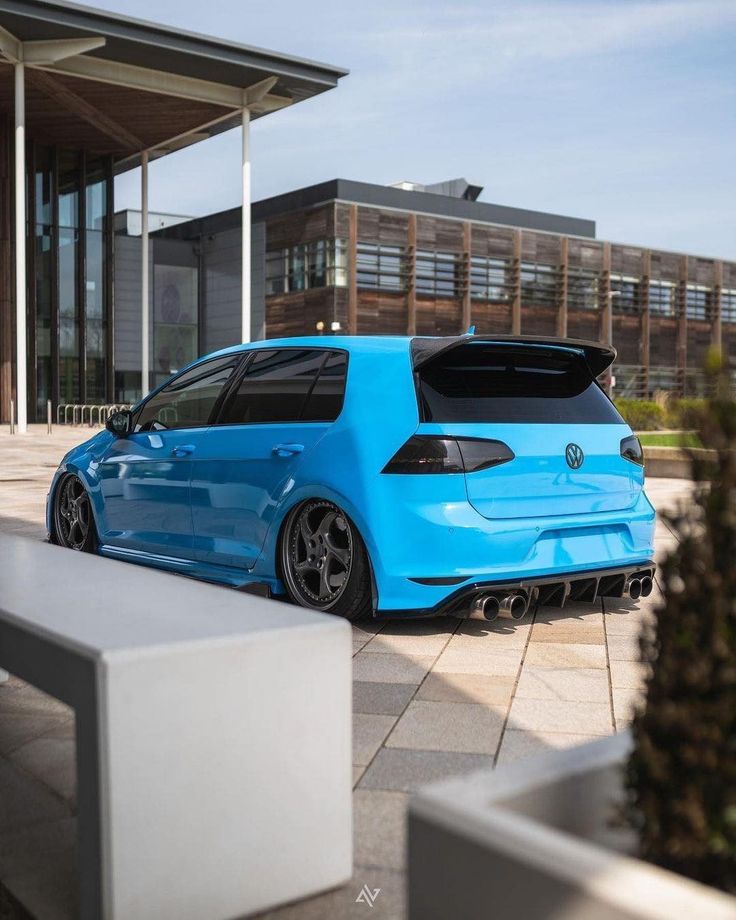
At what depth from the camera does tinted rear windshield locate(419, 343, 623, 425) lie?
229 inches

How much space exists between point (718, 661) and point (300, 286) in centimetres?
4550

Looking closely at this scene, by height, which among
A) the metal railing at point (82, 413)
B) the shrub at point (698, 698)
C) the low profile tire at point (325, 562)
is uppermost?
the shrub at point (698, 698)

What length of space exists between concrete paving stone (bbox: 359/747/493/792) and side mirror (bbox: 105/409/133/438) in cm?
405

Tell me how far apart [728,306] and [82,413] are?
3651 cm

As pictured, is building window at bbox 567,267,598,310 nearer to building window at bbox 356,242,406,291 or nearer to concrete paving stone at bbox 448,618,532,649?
building window at bbox 356,242,406,291

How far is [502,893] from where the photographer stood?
1.75 meters

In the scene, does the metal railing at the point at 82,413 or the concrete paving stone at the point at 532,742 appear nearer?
the concrete paving stone at the point at 532,742

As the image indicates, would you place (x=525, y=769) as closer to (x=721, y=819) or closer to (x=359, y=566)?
(x=721, y=819)

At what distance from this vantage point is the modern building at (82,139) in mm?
31359

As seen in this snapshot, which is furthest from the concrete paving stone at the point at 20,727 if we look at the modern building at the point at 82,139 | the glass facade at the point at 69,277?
the glass facade at the point at 69,277

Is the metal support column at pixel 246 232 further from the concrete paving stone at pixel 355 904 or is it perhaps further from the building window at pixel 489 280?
the concrete paving stone at pixel 355 904

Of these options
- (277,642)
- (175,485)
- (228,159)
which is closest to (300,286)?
(228,159)

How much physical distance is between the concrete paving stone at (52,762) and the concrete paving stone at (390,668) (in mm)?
1411

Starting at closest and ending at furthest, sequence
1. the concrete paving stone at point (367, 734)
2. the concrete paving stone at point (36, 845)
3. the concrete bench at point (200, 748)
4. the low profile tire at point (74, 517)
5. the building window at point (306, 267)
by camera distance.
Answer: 1. the concrete bench at point (200, 748)
2. the concrete paving stone at point (36, 845)
3. the concrete paving stone at point (367, 734)
4. the low profile tire at point (74, 517)
5. the building window at point (306, 267)
